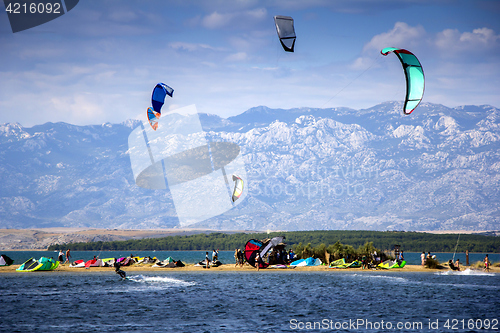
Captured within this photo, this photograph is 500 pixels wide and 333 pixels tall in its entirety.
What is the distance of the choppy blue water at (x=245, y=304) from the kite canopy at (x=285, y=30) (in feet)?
51.4

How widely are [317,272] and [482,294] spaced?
21357 mm

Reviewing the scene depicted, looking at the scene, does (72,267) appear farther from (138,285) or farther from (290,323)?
(290,323)

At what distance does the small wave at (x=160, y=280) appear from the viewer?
131ft

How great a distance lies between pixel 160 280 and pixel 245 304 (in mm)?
14919

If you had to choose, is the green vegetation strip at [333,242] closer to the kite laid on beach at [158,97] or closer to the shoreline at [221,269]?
the shoreline at [221,269]

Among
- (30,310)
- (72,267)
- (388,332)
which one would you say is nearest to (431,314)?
(388,332)

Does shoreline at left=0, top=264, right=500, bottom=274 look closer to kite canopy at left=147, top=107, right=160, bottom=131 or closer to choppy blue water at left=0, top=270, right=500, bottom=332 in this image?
choppy blue water at left=0, top=270, right=500, bottom=332

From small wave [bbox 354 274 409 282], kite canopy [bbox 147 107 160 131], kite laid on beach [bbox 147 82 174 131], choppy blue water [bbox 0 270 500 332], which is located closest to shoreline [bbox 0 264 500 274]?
small wave [bbox 354 274 409 282]

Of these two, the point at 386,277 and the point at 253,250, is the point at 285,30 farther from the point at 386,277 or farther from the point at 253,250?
the point at 386,277

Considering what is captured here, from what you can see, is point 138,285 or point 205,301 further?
point 138,285

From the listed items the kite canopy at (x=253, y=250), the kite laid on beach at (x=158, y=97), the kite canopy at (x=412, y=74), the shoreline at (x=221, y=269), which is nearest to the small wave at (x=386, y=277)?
the shoreline at (x=221, y=269)

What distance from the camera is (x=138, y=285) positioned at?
39.0 metres

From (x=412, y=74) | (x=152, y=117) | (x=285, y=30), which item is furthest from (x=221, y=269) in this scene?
(x=412, y=74)

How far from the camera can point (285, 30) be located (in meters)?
30.7
